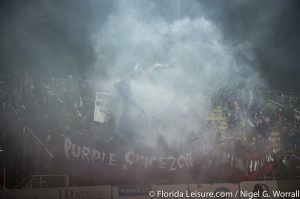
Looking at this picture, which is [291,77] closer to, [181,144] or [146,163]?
[181,144]

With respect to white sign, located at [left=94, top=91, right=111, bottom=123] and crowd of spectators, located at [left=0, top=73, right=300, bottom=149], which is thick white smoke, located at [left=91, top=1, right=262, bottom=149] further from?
crowd of spectators, located at [left=0, top=73, right=300, bottom=149]

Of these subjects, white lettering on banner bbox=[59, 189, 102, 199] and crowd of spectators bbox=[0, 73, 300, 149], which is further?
crowd of spectators bbox=[0, 73, 300, 149]

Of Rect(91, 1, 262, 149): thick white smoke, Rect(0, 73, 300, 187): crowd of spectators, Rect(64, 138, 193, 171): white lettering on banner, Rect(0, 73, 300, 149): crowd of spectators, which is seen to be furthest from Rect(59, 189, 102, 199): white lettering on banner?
Rect(91, 1, 262, 149): thick white smoke

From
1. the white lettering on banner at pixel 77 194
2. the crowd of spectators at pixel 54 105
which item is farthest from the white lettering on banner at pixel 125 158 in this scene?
the white lettering on banner at pixel 77 194

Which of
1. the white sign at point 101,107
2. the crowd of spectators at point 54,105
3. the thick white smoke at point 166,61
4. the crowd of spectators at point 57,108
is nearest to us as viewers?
the crowd of spectators at point 57,108

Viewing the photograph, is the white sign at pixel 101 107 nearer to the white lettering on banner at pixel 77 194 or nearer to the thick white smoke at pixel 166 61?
the thick white smoke at pixel 166 61

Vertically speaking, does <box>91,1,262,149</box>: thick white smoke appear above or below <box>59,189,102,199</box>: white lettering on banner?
above

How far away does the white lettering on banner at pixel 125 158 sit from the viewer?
26.1 ft

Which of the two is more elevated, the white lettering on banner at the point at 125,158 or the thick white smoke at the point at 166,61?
the thick white smoke at the point at 166,61

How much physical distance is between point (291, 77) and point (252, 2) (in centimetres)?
415

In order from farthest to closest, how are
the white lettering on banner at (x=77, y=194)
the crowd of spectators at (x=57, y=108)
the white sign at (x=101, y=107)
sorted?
the white sign at (x=101, y=107), the crowd of spectators at (x=57, y=108), the white lettering on banner at (x=77, y=194)

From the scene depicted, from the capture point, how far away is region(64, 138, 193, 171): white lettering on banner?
26.1ft

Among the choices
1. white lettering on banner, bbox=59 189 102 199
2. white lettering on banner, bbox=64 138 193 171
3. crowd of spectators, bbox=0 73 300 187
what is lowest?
white lettering on banner, bbox=59 189 102 199

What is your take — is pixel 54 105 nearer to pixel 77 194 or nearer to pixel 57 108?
pixel 57 108
